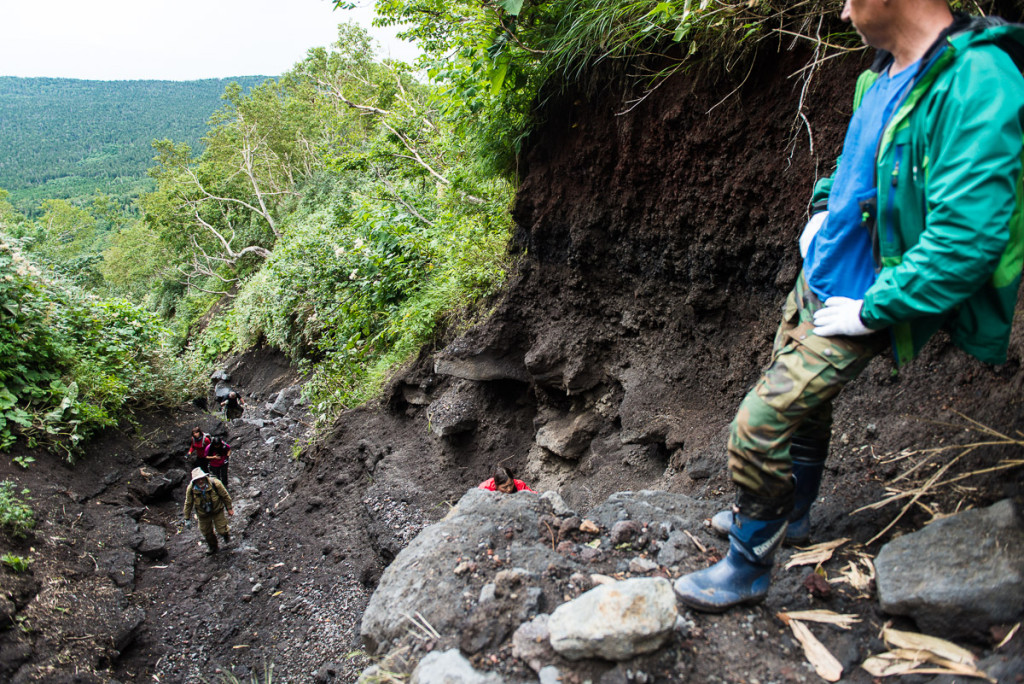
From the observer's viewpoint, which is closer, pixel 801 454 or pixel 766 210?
pixel 801 454

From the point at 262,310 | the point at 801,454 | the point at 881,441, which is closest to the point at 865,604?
the point at 801,454

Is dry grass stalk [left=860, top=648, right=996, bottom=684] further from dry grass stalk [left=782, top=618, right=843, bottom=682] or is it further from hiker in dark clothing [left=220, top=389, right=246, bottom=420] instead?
hiker in dark clothing [left=220, top=389, right=246, bottom=420]

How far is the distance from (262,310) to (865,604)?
14.5m

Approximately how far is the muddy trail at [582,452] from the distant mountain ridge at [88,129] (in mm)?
105773

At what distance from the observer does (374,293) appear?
9.01 m

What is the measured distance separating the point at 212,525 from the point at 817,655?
6.93 meters

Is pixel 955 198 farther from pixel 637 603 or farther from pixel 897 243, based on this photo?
pixel 637 603

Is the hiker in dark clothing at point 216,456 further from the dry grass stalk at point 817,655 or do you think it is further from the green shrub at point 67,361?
the dry grass stalk at point 817,655

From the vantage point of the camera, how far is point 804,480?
86.0 inches

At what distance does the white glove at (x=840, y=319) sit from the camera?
169cm

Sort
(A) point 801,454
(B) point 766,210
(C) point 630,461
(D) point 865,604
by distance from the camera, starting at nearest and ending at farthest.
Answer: (D) point 865,604 → (A) point 801,454 → (B) point 766,210 → (C) point 630,461

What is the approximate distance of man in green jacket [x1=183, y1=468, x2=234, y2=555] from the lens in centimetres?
668

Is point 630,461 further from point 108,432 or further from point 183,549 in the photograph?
point 108,432

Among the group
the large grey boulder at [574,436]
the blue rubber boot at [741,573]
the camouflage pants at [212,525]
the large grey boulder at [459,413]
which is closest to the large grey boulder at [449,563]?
the blue rubber boot at [741,573]
